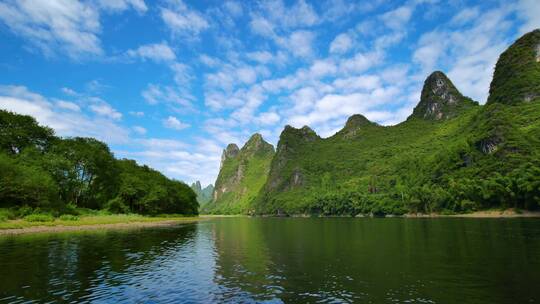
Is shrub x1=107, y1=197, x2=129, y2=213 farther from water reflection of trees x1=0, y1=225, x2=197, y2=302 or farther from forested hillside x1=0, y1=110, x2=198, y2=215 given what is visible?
water reflection of trees x1=0, y1=225, x2=197, y2=302

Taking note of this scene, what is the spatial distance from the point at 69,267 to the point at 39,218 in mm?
50632

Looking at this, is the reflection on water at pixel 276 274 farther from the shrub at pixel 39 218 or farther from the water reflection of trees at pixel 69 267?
the shrub at pixel 39 218

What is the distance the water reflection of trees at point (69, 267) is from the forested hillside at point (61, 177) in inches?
1337

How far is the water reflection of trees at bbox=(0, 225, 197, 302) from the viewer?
20922 mm

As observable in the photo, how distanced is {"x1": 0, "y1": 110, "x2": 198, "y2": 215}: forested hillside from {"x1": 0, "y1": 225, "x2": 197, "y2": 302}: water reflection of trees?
34.0 metres

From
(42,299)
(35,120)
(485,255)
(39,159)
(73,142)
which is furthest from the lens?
(73,142)

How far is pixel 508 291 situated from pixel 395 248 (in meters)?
20.8

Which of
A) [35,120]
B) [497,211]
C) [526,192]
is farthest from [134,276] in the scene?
[497,211]

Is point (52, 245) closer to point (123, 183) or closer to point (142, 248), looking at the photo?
point (142, 248)

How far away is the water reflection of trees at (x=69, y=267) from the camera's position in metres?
20.9

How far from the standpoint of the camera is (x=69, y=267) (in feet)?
94.5

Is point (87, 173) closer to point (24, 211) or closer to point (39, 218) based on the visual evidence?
point (24, 211)

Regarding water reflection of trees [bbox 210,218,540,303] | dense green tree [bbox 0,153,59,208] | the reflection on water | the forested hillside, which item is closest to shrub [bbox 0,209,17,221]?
the forested hillside

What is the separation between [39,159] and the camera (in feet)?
288
